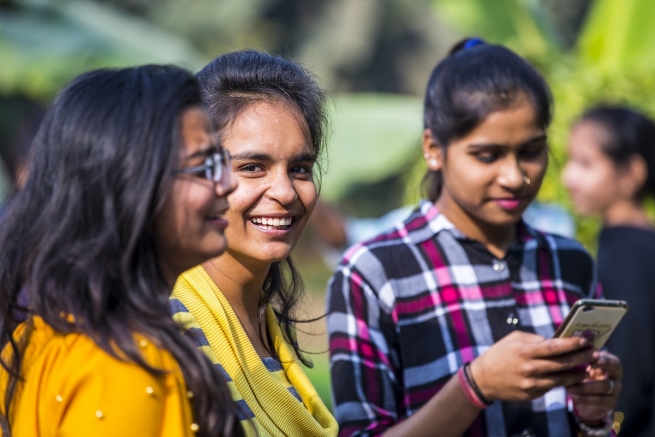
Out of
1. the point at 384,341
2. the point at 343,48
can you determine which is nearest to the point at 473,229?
the point at 384,341

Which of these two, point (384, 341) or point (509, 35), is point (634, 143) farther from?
point (509, 35)

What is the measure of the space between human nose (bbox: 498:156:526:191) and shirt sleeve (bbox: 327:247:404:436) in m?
0.43

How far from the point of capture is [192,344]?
1.45 metres

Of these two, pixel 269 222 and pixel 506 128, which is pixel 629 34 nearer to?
pixel 506 128

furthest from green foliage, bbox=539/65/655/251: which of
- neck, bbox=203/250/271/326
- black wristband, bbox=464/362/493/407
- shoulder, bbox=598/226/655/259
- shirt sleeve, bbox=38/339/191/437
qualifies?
shirt sleeve, bbox=38/339/191/437

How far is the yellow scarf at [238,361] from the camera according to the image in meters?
1.78

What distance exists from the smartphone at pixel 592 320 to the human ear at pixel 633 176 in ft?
5.07

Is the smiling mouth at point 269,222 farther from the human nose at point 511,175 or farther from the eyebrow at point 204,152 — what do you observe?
the human nose at point 511,175

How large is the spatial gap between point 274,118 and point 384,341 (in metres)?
0.72

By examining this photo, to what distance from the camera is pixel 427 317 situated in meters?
2.44

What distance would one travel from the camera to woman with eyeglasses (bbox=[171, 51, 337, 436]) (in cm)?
185

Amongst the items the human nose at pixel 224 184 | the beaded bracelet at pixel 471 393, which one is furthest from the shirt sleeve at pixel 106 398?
the beaded bracelet at pixel 471 393

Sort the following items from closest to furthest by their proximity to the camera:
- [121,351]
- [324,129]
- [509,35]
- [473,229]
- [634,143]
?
[121,351] → [324,129] → [473,229] → [634,143] → [509,35]

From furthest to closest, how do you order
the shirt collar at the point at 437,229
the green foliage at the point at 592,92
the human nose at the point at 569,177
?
1. the green foliage at the point at 592,92
2. the human nose at the point at 569,177
3. the shirt collar at the point at 437,229
